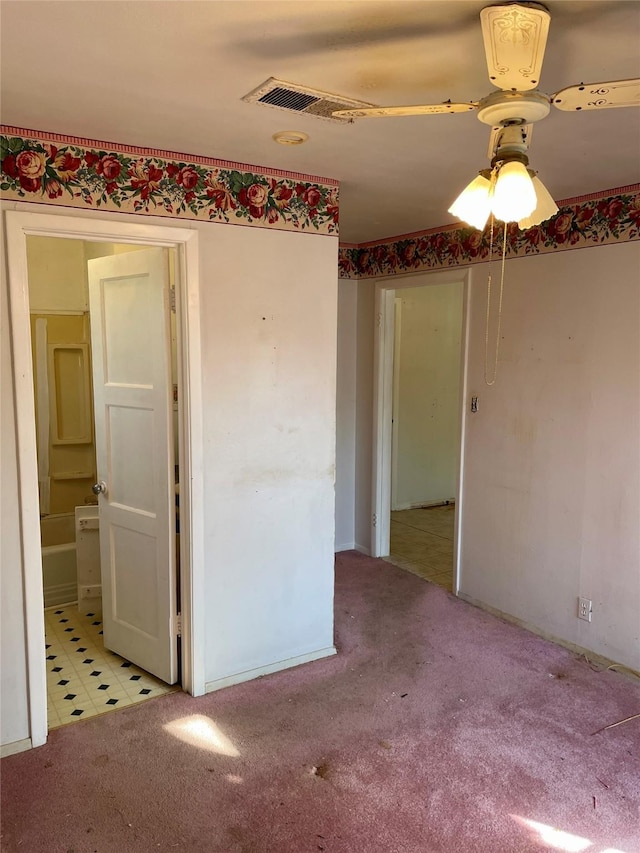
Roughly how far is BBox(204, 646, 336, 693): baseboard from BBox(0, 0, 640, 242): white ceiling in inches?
93.6

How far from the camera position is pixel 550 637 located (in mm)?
3498

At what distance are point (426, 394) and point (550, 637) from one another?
3232 millimetres

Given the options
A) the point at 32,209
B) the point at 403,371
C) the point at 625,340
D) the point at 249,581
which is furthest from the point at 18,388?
the point at 403,371

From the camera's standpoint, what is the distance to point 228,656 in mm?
2992

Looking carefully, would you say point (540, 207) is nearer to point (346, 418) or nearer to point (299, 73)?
point (299, 73)

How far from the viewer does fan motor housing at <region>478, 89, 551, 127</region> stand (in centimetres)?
139

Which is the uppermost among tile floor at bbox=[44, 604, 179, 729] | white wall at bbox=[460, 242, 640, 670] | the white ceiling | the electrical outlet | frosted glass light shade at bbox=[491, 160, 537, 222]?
the white ceiling

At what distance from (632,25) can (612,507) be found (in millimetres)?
2281

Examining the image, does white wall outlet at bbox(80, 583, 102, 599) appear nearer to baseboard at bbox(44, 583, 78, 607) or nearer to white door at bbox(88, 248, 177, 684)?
baseboard at bbox(44, 583, 78, 607)

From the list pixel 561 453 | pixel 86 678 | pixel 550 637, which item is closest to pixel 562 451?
pixel 561 453

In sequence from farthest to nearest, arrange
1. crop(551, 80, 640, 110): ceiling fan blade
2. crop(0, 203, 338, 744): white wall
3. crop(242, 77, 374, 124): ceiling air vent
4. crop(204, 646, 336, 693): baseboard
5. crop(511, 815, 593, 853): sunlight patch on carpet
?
1. crop(204, 646, 336, 693): baseboard
2. crop(0, 203, 338, 744): white wall
3. crop(511, 815, 593, 853): sunlight patch on carpet
4. crop(242, 77, 374, 124): ceiling air vent
5. crop(551, 80, 640, 110): ceiling fan blade

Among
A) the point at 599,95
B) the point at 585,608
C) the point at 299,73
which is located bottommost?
the point at 585,608

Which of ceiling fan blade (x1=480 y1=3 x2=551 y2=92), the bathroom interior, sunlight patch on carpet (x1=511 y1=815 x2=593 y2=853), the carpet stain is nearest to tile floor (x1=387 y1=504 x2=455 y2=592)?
the carpet stain

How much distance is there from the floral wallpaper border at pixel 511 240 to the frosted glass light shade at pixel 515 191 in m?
1.96
